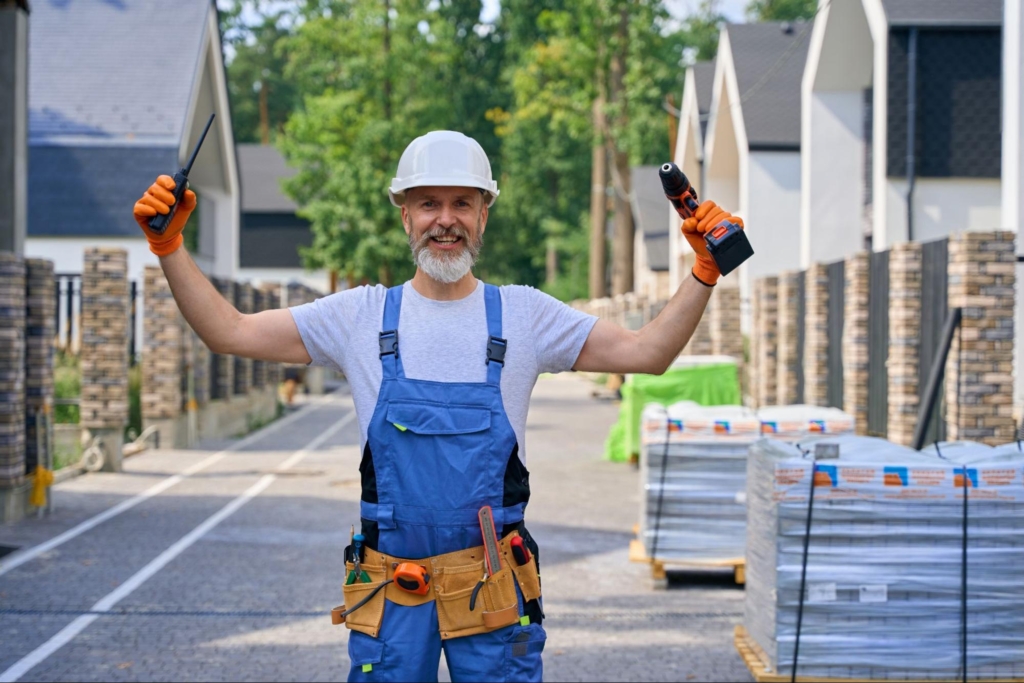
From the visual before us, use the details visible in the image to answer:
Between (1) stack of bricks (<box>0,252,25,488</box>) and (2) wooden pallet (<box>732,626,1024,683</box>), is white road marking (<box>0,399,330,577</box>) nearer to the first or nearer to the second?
(1) stack of bricks (<box>0,252,25,488</box>)

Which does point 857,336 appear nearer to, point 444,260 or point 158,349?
point 158,349

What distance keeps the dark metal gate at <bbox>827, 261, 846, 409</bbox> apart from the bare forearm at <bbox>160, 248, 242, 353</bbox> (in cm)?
1293

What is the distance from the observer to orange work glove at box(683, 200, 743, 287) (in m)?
3.96

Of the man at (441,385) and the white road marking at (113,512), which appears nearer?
the man at (441,385)

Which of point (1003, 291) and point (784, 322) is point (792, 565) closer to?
point (1003, 291)

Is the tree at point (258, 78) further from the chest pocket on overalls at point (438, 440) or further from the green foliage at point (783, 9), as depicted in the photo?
the chest pocket on overalls at point (438, 440)

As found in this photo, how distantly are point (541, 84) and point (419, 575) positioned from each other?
194 ft

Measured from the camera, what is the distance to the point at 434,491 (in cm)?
391

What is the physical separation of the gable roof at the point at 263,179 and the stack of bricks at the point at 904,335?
52.7 meters

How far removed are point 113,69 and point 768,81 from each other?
14957mm

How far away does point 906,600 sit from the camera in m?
6.67

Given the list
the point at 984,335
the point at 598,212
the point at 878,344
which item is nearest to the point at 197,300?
the point at 984,335

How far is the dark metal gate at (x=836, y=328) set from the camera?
16.5m

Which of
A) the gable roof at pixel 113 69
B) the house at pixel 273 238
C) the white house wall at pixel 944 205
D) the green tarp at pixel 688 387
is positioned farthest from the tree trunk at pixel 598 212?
the green tarp at pixel 688 387
